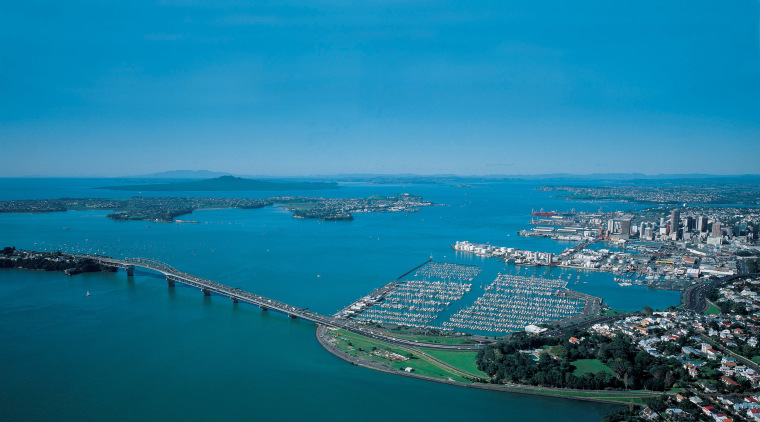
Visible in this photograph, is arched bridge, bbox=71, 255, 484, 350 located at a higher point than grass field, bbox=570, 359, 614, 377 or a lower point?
higher

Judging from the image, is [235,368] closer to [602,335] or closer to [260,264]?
[602,335]

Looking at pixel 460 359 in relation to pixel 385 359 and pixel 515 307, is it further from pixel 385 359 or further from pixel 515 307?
pixel 515 307

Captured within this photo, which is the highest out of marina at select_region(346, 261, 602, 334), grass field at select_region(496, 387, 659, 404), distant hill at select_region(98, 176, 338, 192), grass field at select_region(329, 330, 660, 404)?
distant hill at select_region(98, 176, 338, 192)

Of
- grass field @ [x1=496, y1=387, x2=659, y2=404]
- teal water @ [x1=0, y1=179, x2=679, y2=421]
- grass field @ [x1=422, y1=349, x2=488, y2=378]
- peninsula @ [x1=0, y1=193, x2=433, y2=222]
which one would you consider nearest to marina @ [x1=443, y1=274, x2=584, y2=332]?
teal water @ [x1=0, y1=179, x2=679, y2=421]

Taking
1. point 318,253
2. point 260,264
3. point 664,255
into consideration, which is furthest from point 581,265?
point 260,264

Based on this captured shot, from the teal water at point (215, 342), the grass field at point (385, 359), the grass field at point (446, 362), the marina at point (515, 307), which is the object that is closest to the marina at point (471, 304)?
the marina at point (515, 307)

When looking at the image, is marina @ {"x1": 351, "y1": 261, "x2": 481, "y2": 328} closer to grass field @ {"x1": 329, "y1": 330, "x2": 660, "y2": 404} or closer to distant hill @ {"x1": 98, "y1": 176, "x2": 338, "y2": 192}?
grass field @ {"x1": 329, "y1": 330, "x2": 660, "y2": 404}

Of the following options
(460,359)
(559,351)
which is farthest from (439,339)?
(559,351)
